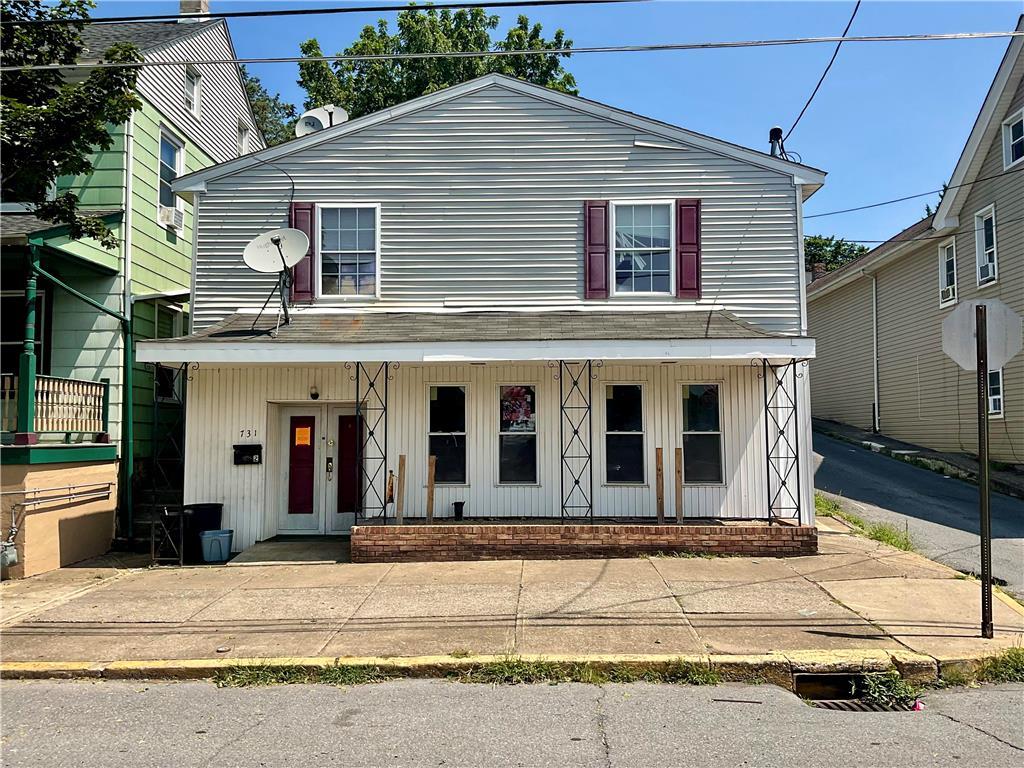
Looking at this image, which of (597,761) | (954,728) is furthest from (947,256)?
(597,761)

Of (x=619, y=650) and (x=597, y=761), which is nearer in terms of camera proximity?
(x=597, y=761)

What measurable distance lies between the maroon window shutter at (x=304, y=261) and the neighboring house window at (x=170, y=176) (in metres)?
3.37

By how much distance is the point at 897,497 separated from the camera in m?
14.1

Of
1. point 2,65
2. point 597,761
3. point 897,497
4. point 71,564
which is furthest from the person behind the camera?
point 897,497

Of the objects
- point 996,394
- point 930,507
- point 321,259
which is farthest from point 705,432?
point 996,394

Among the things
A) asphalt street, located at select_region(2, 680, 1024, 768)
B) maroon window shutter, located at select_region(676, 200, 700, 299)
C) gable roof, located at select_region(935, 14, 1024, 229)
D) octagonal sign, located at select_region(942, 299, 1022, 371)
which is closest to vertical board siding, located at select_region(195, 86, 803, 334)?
maroon window shutter, located at select_region(676, 200, 700, 299)

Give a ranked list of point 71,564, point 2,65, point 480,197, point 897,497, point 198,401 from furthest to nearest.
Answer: point 897,497, point 480,197, point 198,401, point 71,564, point 2,65

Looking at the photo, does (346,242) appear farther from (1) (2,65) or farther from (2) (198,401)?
(1) (2,65)

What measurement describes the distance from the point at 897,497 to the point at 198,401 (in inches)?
499

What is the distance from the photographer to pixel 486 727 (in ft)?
15.7

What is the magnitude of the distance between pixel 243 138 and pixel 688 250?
1241 cm

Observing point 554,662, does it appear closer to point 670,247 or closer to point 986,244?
point 670,247

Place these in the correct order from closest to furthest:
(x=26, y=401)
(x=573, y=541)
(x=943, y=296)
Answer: (x=26, y=401) → (x=573, y=541) → (x=943, y=296)

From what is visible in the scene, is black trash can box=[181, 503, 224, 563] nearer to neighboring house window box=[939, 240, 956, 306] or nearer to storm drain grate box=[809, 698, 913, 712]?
Answer: storm drain grate box=[809, 698, 913, 712]
